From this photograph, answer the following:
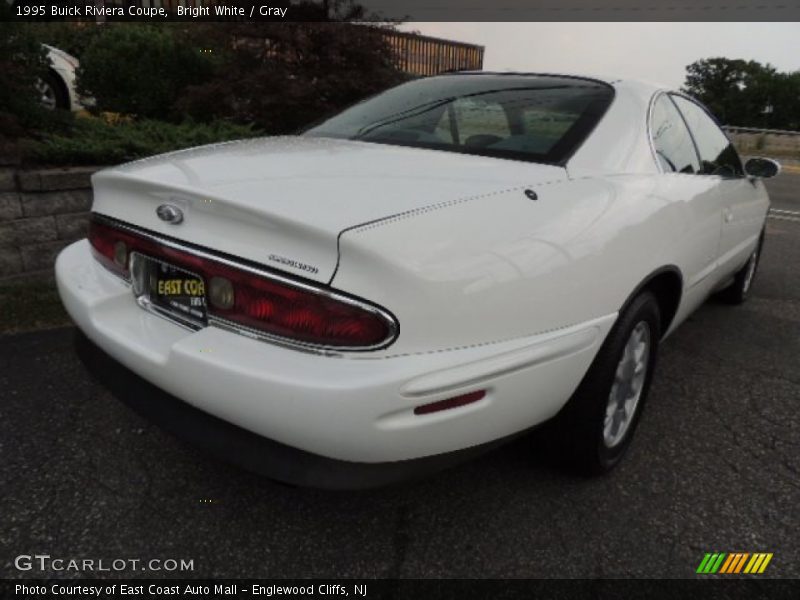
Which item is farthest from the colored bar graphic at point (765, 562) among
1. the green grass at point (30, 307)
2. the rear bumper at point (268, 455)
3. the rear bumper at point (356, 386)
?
the green grass at point (30, 307)

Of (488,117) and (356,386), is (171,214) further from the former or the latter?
(488,117)

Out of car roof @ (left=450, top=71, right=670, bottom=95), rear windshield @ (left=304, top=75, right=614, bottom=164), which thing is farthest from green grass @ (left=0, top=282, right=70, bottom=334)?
car roof @ (left=450, top=71, right=670, bottom=95)

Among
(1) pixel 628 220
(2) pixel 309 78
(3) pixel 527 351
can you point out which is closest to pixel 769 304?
(1) pixel 628 220

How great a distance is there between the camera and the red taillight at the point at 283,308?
1535 mm

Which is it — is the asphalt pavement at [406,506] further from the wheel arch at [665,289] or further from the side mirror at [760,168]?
the side mirror at [760,168]

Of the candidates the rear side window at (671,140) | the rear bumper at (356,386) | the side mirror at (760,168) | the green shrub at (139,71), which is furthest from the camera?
the green shrub at (139,71)

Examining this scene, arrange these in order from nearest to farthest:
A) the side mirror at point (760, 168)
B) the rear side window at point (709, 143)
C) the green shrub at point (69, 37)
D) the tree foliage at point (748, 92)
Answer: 1. the rear side window at point (709, 143)
2. the side mirror at point (760, 168)
3. the green shrub at point (69, 37)
4. the tree foliage at point (748, 92)

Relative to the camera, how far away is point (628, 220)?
2.13m

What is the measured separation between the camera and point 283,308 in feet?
5.25

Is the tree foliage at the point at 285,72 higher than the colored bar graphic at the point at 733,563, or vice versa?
the tree foliage at the point at 285,72

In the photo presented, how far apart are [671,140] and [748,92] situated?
278 feet

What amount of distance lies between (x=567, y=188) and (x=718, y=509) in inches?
49.0

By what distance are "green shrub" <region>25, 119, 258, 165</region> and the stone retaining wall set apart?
0.16m

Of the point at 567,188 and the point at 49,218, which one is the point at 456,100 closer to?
the point at 567,188
